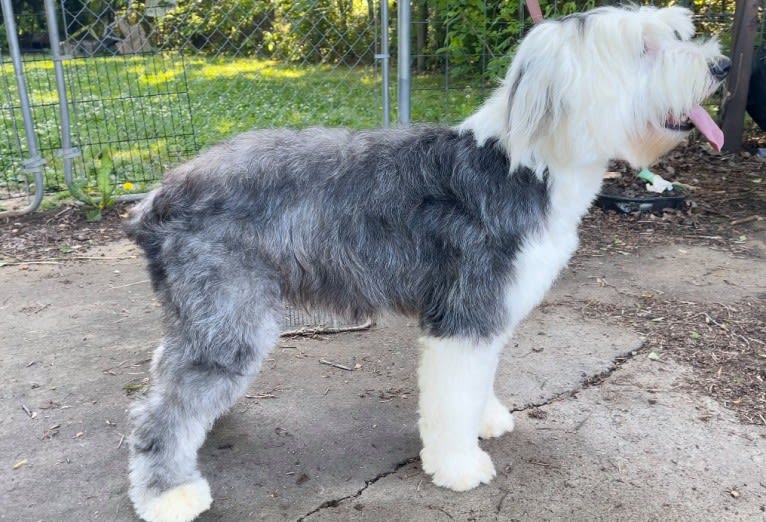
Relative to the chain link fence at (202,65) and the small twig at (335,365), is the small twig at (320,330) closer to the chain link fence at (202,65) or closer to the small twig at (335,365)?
the small twig at (335,365)

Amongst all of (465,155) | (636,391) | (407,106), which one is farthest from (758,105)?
(465,155)

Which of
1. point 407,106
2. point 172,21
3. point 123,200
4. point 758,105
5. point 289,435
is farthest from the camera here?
point 758,105

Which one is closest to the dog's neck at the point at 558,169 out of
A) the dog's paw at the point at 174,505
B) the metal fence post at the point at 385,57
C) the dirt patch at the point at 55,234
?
the dog's paw at the point at 174,505

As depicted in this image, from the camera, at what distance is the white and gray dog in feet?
8.96

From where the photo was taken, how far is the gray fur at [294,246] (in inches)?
109

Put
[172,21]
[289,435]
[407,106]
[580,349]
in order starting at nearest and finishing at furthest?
[289,435], [580,349], [407,106], [172,21]

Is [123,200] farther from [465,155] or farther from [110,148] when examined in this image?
[465,155]

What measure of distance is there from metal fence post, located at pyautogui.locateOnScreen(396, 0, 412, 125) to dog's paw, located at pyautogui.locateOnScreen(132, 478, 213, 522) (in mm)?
2894

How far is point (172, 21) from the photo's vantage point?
7047 millimetres

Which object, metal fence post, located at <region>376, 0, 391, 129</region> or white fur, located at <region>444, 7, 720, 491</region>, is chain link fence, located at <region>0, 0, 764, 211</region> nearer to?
metal fence post, located at <region>376, 0, 391, 129</region>

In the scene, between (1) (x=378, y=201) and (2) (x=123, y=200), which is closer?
(1) (x=378, y=201)

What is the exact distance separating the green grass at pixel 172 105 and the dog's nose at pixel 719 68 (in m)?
3.55

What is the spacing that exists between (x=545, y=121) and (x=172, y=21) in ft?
18.1

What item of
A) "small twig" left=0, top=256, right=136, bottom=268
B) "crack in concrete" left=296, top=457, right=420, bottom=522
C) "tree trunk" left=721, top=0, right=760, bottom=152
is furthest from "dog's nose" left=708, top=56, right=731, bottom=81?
"tree trunk" left=721, top=0, right=760, bottom=152
